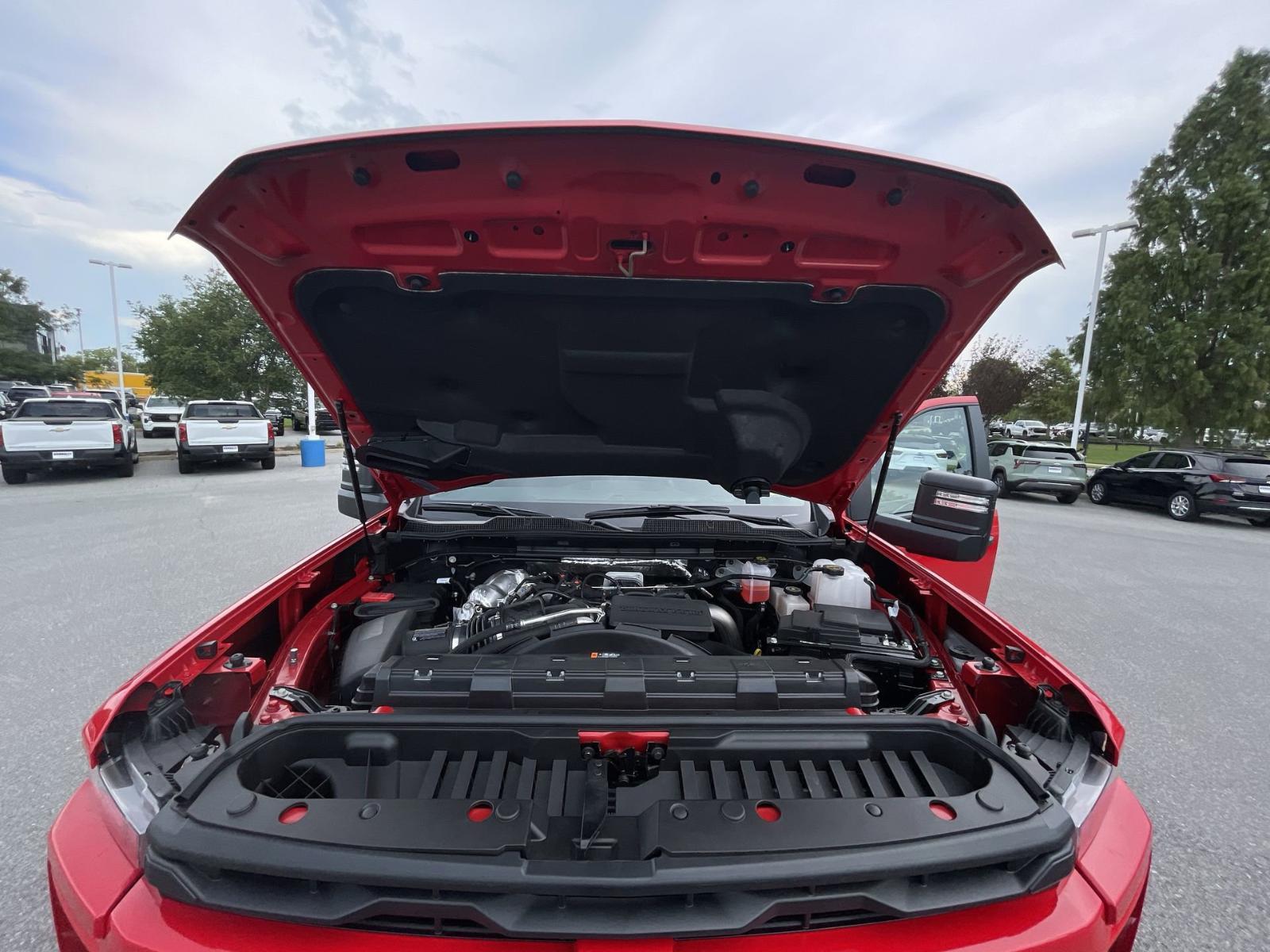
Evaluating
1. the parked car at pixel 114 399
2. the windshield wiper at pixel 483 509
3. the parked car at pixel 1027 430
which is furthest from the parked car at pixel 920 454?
the parked car at pixel 1027 430

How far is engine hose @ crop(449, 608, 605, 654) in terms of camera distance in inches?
77.1

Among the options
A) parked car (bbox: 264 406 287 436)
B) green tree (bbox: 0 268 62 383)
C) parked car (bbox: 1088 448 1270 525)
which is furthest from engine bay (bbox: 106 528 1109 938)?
green tree (bbox: 0 268 62 383)

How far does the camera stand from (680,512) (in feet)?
8.38

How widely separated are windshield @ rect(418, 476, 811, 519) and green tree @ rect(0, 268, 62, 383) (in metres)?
52.6

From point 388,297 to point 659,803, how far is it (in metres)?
1.49

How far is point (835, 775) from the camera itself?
4.20 ft

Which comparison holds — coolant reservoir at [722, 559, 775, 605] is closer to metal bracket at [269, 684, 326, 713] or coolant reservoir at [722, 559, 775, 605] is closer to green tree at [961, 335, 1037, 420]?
metal bracket at [269, 684, 326, 713]

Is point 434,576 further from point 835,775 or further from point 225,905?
point 835,775

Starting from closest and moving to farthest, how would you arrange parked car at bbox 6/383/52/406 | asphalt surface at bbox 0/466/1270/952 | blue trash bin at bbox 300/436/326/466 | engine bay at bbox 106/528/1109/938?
engine bay at bbox 106/528/1109/938 < asphalt surface at bbox 0/466/1270/952 < blue trash bin at bbox 300/436/326/466 < parked car at bbox 6/383/52/406

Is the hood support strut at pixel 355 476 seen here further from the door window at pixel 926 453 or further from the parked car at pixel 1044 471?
the parked car at pixel 1044 471

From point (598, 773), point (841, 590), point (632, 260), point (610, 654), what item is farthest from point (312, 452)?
point (598, 773)

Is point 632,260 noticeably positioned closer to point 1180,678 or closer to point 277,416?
point 1180,678

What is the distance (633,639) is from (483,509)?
→ 3.53 ft

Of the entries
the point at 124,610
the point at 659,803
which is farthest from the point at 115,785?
the point at 124,610
